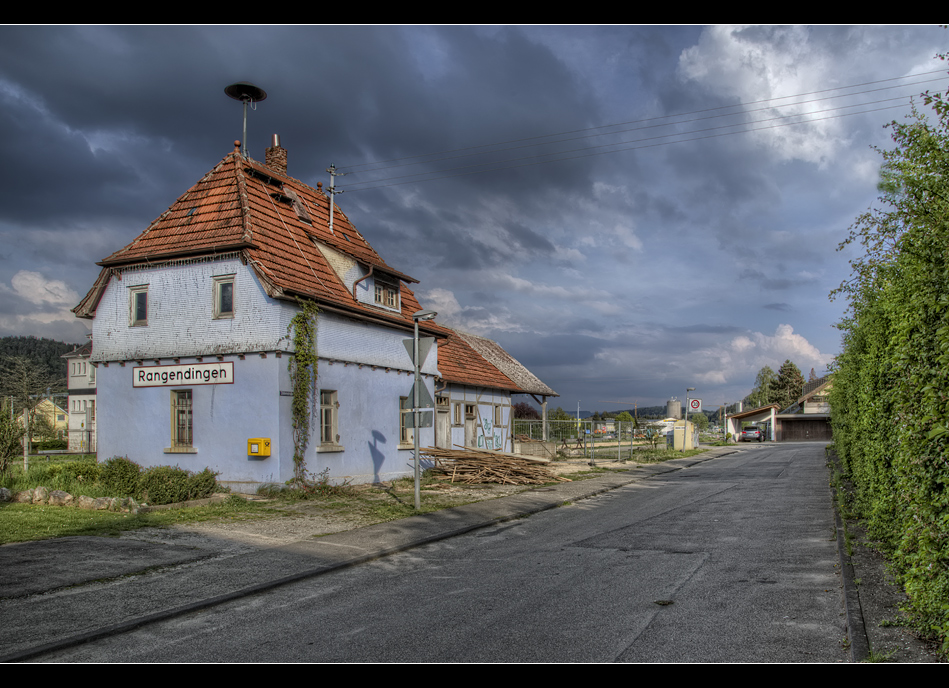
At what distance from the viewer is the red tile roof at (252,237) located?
17.7 m

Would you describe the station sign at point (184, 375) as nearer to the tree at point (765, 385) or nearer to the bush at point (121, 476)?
the bush at point (121, 476)

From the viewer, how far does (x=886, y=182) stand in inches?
736

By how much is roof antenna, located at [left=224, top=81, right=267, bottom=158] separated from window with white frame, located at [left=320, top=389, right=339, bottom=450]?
26.9ft

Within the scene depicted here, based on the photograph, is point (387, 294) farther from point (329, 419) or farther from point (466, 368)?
point (466, 368)

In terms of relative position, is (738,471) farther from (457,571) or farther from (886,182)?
(457,571)

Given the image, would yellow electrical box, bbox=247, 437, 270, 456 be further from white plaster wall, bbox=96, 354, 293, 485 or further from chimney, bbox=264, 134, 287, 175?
chimney, bbox=264, 134, 287, 175

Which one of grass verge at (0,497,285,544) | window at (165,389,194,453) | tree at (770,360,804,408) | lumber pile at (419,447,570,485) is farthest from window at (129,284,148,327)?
tree at (770,360,804,408)

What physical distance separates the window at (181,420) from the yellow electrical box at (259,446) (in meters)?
2.05

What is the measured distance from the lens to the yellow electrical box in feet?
54.2

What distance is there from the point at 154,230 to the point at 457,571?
15266 mm

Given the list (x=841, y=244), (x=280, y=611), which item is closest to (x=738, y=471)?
(x=841, y=244)

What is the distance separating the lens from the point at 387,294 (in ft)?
76.6

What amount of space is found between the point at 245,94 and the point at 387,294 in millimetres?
7674

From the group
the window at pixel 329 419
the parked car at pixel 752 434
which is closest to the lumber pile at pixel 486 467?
the window at pixel 329 419
